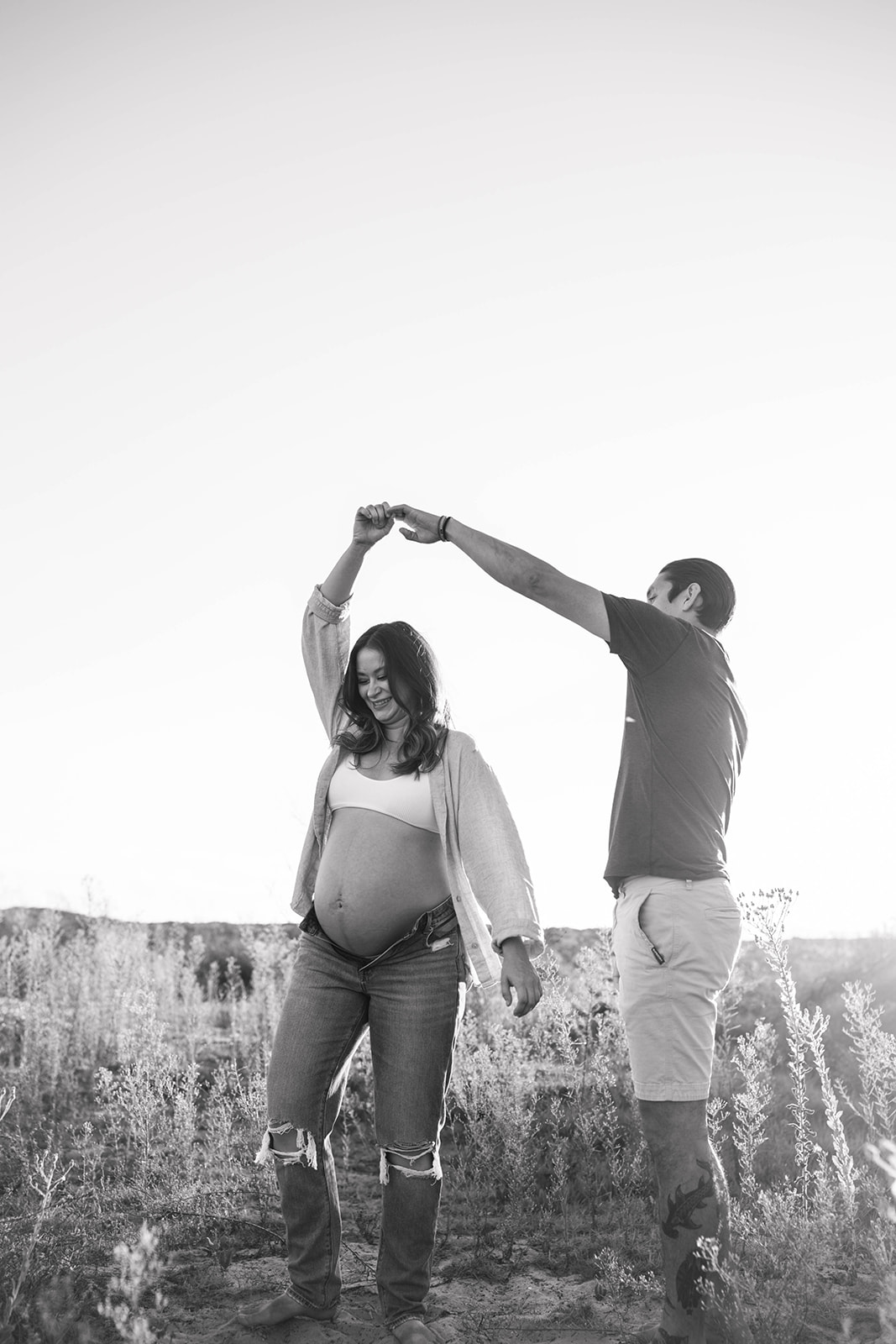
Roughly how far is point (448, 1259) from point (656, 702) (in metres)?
2.53

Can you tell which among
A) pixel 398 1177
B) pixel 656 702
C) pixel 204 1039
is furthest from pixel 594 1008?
pixel 656 702

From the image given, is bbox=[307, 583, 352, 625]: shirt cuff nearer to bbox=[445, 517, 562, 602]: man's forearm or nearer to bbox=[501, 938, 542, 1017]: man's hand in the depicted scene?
bbox=[445, 517, 562, 602]: man's forearm

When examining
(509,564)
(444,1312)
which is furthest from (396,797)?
(444,1312)

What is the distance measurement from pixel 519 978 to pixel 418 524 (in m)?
1.58

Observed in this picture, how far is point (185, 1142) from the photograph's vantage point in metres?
4.54

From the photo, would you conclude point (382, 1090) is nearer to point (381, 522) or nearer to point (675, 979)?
point (675, 979)

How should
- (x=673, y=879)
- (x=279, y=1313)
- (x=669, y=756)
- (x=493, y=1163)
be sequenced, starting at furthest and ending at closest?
(x=493, y=1163), (x=279, y=1313), (x=669, y=756), (x=673, y=879)

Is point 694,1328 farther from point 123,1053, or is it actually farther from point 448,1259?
point 123,1053

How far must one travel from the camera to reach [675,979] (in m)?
2.87

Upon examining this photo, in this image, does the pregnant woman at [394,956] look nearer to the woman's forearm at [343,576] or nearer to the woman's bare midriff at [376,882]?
the woman's bare midriff at [376,882]

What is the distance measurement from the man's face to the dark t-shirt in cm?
23

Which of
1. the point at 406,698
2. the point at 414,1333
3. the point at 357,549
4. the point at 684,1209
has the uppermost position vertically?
the point at 357,549

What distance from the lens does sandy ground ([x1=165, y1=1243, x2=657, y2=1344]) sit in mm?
3141

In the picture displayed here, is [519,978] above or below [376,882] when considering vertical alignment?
below
